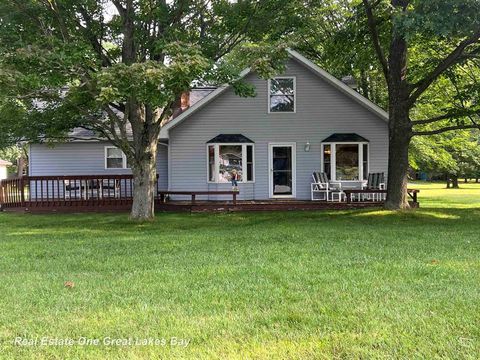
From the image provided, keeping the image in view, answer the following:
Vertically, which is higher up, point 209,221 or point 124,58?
point 124,58

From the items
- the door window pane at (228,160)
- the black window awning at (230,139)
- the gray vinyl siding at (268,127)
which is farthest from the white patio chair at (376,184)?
the door window pane at (228,160)

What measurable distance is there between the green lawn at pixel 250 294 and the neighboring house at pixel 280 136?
741 centimetres

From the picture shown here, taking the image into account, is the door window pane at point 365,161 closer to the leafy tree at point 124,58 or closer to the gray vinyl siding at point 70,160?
the leafy tree at point 124,58

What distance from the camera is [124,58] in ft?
38.1

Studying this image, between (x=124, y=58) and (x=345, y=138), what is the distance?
8.51 metres

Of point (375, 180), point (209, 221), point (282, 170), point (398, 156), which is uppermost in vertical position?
point (398, 156)

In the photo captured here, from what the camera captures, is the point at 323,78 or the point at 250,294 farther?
the point at 323,78

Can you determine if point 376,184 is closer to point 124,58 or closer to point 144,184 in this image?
point 144,184

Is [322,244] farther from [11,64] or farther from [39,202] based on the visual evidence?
[39,202]

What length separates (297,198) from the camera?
652 inches

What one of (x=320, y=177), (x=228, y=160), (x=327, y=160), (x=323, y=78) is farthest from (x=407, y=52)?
(x=228, y=160)

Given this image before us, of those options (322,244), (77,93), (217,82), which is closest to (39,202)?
(77,93)

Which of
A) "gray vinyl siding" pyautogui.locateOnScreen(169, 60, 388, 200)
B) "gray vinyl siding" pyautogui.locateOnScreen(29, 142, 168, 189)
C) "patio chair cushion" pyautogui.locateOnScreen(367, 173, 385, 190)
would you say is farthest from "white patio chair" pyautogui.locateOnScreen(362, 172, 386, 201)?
"gray vinyl siding" pyautogui.locateOnScreen(29, 142, 168, 189)

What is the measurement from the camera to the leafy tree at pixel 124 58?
8695 millimetres
